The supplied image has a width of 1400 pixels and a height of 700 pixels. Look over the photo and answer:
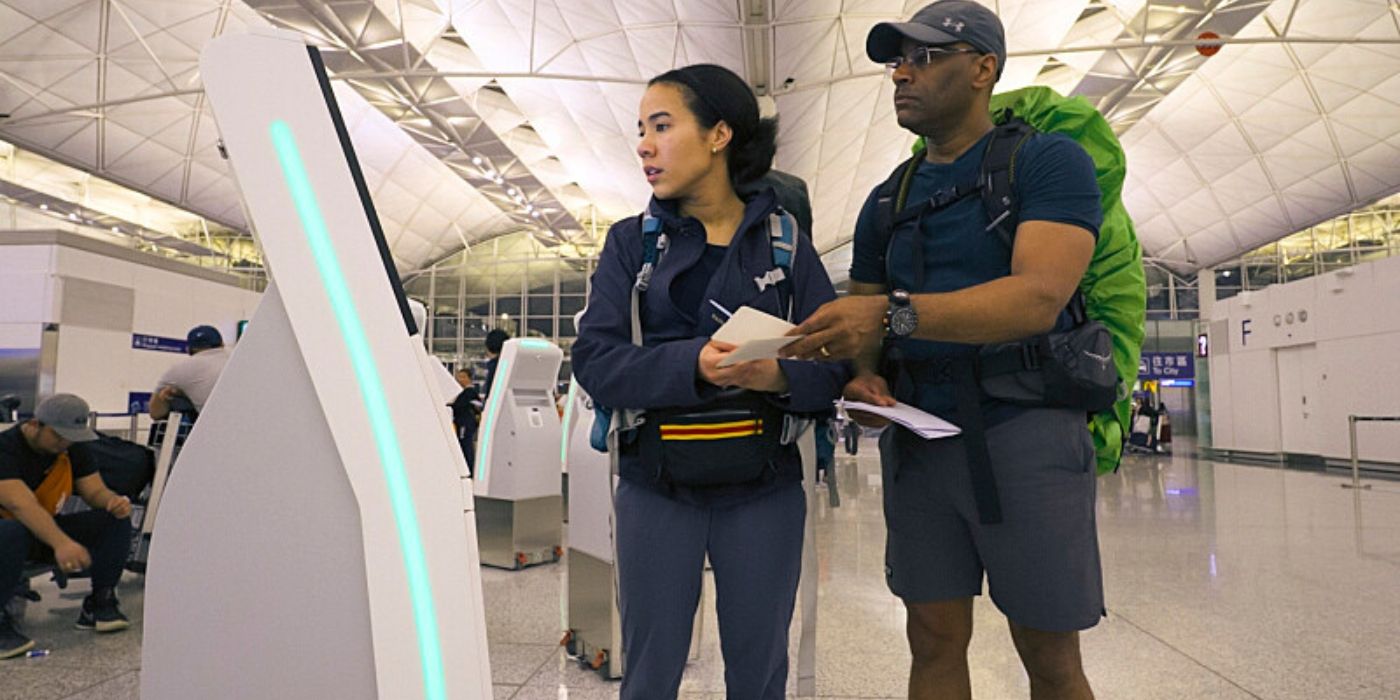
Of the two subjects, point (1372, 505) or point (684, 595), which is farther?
point (1372, 505)

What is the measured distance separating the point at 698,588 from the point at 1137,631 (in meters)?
3.28

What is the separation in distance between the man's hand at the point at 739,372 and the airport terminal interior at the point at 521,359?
9 cm

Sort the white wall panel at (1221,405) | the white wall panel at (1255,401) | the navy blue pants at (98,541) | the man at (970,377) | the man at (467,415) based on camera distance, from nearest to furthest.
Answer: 1. the man at (970,377)
2. the navy blue pants at (98,541)
3. the man at (467,415)
4. the white wall panel at (1255,401)
5. the white wall panel at (1221,405)

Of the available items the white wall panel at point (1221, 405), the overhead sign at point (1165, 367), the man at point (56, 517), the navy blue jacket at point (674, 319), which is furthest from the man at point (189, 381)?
the overhead sign at point (1165, 367)

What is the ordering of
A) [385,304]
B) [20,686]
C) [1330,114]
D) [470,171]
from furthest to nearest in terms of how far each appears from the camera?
[470,171] → [1330,114] → [20,686] → [385,304]

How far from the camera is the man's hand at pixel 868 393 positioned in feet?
5.27

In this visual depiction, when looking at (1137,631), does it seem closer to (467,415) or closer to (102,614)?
(102,614)

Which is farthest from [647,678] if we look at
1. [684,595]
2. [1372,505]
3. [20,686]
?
[1372,505]

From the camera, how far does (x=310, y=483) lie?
0.90 m

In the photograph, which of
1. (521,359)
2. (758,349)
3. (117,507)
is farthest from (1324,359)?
(117,507)

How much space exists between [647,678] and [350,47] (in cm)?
1837

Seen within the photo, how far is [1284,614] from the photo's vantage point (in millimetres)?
4215

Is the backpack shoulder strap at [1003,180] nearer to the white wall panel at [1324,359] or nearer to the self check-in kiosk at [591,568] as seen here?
the self check-in kiosk at [591,568]

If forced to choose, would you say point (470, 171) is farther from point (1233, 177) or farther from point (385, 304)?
point (385, 304)
